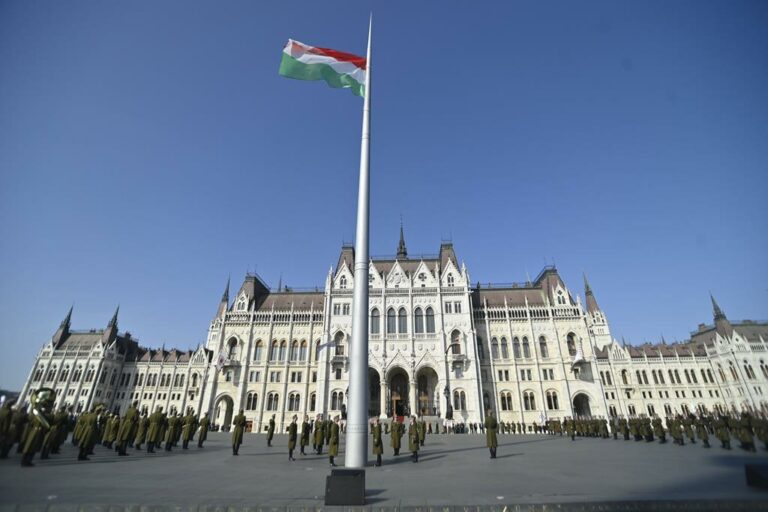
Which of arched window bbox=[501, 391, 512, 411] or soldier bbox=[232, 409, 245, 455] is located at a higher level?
arched window bbox=[501, 391, 512, 411]

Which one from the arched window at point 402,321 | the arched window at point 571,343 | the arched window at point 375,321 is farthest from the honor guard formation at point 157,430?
the arched window at point 375,321

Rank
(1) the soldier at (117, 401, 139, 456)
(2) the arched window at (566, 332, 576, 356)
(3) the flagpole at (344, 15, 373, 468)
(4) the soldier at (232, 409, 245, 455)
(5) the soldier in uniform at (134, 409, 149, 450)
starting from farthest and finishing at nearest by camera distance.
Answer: (2) the arched window at (566, 332, 576, 356), (5) the soldier in uniform at (134, 409, 149, 450), (4) the soldier at (232, 409, 245, 455), (1) the soldier at (117, 401, 139, 456), (3) the flagpole at (344, 15, 373, 468)

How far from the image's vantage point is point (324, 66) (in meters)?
12.6

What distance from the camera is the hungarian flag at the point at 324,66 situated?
1226 centimetres

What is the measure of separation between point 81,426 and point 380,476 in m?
13.3

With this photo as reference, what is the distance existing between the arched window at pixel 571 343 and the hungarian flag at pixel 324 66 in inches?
1823

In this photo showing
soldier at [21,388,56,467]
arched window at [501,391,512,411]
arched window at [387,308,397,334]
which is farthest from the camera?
arched window at [387,308,397,334]

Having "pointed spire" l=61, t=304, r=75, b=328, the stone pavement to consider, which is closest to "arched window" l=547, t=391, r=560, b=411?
the stone pavement

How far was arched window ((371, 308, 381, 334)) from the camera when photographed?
44.7 m

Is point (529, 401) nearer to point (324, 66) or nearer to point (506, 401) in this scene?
point (506, 401)

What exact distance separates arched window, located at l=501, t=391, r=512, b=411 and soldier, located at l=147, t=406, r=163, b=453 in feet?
131

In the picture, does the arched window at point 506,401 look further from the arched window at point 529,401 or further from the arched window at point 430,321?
the arched window at point 430,321

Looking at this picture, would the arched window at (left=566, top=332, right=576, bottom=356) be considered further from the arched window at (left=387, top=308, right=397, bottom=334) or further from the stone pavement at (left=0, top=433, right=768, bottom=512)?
the stone pavement at (left=0, top=433, right=768, bottom=512)

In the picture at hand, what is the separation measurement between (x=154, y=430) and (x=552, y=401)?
44524mm
